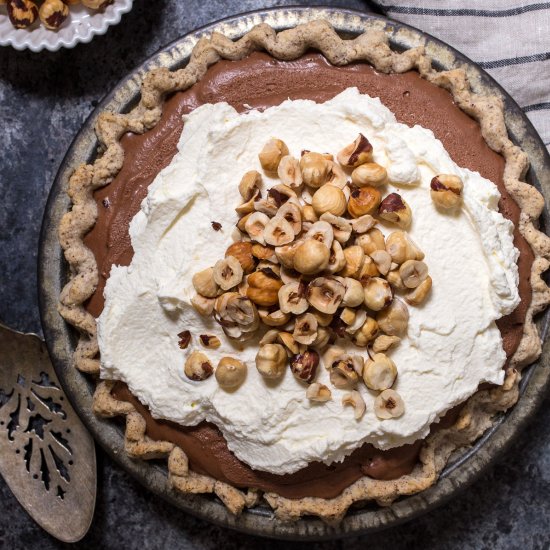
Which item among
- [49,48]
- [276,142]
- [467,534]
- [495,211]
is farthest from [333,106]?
[467,534]

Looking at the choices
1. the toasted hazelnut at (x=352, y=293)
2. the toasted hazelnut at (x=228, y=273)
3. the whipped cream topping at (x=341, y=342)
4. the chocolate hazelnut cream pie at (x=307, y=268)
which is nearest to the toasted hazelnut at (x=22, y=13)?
the chocolate hazelnut cream pie at (x=307, y=268)

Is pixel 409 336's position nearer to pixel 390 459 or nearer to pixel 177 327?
pixel 390 459

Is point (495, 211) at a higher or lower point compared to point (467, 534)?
higher

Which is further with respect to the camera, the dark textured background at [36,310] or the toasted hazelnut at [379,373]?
the dark textured background at [36,310]

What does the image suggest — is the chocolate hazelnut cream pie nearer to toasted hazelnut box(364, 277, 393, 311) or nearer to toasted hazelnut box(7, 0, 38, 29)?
toasted hazelnut box(364, 277, 393, 311)

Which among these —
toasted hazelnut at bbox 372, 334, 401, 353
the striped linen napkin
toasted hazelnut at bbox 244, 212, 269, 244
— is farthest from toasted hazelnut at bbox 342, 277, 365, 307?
the striped linen napkin

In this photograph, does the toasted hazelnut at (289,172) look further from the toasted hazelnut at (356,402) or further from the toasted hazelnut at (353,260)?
the toasted hazelnut at (356,402)
